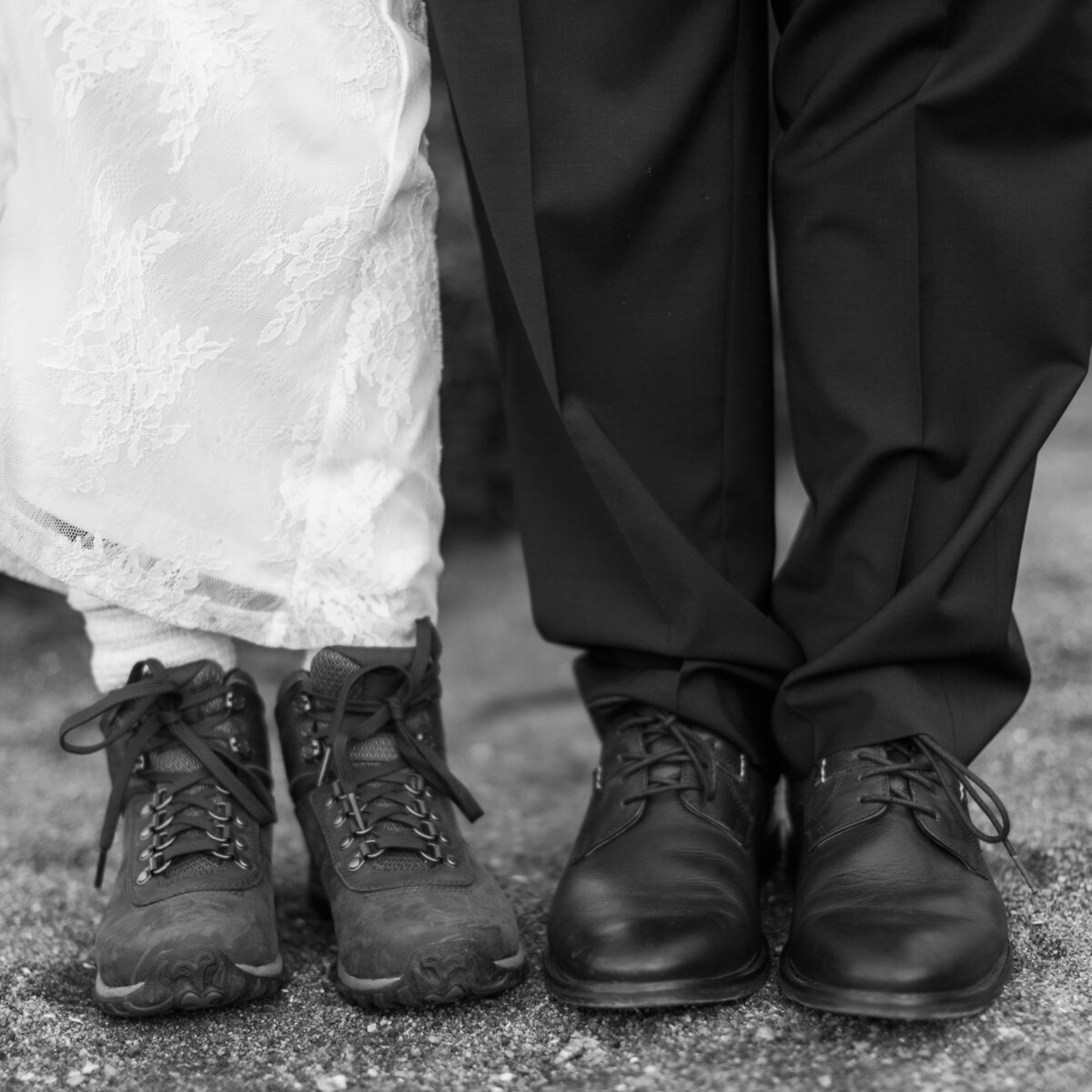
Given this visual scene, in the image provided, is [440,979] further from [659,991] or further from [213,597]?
[213,597]

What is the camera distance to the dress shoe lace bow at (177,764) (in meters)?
0.95

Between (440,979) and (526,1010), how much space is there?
76mm

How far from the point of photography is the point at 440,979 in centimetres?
85

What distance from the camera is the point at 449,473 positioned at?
6.54 feet

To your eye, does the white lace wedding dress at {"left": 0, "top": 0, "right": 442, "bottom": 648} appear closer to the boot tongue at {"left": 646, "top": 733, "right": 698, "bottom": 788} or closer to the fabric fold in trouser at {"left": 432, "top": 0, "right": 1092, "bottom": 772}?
the fabric fold in trouser at {"left": 432, "top": 0, "right": 1092, "bottom": 772}

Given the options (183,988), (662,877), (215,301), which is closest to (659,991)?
(662,877)

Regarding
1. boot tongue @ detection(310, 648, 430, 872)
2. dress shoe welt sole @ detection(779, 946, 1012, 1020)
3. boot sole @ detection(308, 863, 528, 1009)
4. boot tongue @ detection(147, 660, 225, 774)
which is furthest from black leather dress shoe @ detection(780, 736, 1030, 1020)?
boot tongue @ detection(147, 660, 225, 774)

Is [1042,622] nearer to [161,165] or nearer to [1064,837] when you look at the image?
[1064,837]

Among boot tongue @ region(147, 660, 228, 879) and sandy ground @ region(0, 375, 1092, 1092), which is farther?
boot tongue @ region(147, 660, 228, 879)

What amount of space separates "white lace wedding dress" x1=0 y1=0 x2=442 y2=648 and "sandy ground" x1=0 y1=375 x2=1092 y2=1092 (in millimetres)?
295

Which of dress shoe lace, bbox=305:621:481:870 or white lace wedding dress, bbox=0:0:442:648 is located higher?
white lace wedding dress, bbox=0:0:442:648

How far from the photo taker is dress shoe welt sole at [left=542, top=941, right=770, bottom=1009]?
2.70 ft

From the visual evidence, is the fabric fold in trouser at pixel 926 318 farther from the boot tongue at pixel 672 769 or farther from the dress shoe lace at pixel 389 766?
the dress shoe lace at pixel 389 766

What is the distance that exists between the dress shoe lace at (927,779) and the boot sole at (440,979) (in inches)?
11.5
